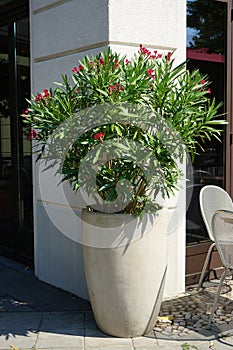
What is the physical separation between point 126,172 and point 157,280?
2.98 feet

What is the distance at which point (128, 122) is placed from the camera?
132 inches

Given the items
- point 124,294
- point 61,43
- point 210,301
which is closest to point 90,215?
point 124,294

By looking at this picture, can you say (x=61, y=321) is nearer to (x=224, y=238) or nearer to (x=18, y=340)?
(x=18, y=340)

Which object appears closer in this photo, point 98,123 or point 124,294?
point 98,123

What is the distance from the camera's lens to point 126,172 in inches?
136

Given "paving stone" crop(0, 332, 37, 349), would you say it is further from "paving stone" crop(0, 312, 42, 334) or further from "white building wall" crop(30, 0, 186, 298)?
"white building wall" crop(30, 0, 186, 298)

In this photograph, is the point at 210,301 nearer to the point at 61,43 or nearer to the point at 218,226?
→ the point at 218,226

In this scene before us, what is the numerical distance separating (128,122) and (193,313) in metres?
1.88

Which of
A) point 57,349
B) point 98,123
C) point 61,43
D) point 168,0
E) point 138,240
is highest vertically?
point 168,0

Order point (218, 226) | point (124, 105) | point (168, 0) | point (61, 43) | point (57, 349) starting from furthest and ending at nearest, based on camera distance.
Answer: point (61, 43) < point (168, 0) < point (218, 226) < point (57, 349) < point (124, 105)

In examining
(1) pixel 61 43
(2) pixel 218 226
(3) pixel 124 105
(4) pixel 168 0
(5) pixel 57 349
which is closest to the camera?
(3) pixel 124 105

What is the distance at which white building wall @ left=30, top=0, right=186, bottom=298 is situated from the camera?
4.23 m

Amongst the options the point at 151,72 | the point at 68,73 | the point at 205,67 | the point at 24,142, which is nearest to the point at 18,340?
the point at 151,72

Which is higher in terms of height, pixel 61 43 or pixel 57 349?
pixel 61 43
